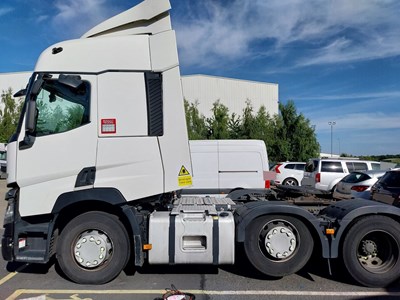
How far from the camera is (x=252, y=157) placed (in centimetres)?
1034

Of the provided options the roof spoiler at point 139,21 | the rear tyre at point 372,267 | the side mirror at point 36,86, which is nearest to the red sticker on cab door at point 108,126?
the side mirror at point 36,86

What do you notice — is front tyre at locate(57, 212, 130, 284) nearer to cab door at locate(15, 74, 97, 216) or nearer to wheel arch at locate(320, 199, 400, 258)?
cab door at locate(15, 74, 97, 216)

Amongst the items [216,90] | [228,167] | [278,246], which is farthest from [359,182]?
[216,90]

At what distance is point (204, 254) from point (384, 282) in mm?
2481

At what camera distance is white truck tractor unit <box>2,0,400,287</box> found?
4770 millimetres

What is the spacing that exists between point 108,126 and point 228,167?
600 cm

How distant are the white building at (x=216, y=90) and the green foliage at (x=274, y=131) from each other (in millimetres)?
14225

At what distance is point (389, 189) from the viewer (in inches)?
297

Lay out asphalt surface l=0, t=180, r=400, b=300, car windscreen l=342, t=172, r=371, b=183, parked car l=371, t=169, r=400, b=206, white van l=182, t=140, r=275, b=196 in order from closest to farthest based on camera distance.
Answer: asphalt surface l=0, t=180, r=400, b=300, parked car l=371, t=169, r=400, b=206, white van l=182, t=140, r=275, b=196, car windscreen l=342, t=172, r=371, b=183

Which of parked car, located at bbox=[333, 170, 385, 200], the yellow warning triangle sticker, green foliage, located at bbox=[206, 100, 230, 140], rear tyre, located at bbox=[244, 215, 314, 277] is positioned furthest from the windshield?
green foliage, located at bbox=[206, 100, 230, 140]

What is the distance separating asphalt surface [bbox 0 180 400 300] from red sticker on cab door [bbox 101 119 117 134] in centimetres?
211

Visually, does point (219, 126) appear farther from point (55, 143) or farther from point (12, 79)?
point (12, 79)

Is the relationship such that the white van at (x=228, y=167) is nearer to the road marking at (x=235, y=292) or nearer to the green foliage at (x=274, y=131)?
the road marking at (x=235, y=292)

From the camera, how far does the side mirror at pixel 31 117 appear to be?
4.67 m
